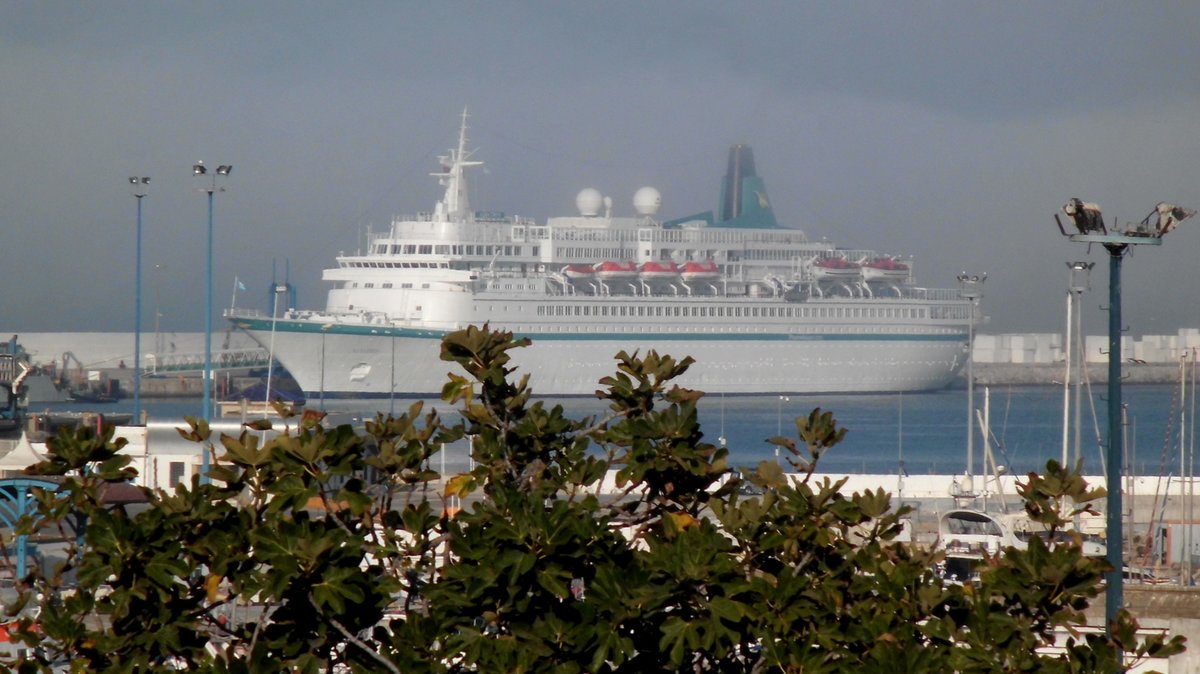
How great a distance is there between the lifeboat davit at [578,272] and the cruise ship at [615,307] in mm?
79

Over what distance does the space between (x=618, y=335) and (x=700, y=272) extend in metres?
5.07

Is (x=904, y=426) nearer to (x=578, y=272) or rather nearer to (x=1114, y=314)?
(x=578, y=272)

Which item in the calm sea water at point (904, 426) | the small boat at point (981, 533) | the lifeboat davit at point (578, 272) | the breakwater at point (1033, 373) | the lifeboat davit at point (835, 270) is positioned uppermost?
the lifeboat davit at point (835, 270)

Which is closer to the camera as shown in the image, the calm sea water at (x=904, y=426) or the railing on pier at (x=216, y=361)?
the calm sea water at (x=904, y=426)

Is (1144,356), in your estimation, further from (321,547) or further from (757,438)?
(321,547)

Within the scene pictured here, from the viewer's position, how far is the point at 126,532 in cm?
339

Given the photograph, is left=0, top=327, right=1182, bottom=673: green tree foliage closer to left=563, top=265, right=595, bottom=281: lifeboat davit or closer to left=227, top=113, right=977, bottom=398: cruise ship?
left=227, top=113, right=977, bottom=398: cruise ship

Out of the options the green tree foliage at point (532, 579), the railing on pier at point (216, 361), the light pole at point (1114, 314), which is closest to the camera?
the green tree foliage at point (532, 579)

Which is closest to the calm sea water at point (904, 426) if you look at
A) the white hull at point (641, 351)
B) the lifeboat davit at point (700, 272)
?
the white hull at point (641, 351)

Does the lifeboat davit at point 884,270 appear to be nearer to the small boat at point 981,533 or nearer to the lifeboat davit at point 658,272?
the lifeboat davit at point 658,272

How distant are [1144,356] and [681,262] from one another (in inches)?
1571

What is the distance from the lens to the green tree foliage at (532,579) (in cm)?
339

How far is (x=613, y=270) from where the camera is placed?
2061 inches

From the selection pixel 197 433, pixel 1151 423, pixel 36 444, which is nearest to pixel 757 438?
pixel 1151 423
